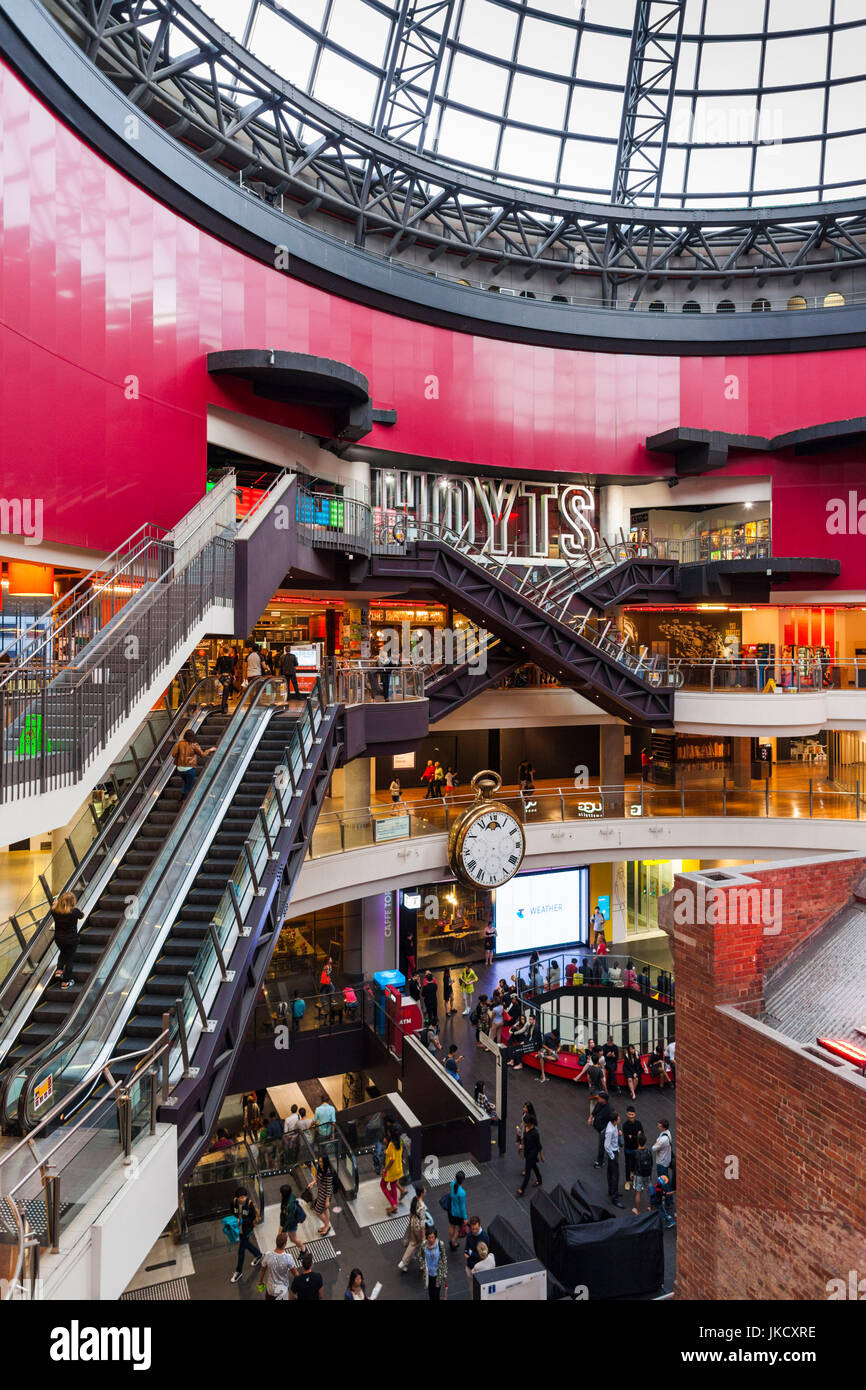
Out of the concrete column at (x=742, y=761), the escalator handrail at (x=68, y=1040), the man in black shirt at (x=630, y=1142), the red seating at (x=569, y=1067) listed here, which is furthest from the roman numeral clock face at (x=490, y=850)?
the escalator handrail at (x=68, y=1040)

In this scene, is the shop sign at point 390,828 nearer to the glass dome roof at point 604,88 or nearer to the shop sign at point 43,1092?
the shop sign at point 43,1092

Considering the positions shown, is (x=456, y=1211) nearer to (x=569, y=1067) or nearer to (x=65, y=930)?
(x=569, y=1067)

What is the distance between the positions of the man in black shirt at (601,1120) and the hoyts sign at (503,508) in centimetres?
1646

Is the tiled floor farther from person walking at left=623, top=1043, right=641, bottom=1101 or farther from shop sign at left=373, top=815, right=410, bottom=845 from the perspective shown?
shop sign at left=373, top=815, right=410, bottom=845

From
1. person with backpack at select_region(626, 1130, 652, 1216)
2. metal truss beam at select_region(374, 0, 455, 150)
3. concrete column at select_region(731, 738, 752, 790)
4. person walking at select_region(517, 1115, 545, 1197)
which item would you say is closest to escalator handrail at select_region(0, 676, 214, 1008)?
person walking at select_region(517, 1115, 545, 1197)

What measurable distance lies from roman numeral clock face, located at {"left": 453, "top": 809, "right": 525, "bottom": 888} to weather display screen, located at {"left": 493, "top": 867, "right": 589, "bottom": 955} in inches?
205

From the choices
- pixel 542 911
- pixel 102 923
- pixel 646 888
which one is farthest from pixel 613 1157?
pixel 646 888

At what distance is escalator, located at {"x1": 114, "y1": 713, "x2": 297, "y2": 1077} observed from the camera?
893cm

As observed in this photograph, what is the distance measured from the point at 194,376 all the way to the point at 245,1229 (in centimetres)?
1759

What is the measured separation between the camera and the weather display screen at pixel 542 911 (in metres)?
27.6

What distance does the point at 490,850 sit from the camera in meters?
21.8

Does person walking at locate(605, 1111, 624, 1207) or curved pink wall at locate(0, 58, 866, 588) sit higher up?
curved pink wall at locate(0, 58, 866, 588)

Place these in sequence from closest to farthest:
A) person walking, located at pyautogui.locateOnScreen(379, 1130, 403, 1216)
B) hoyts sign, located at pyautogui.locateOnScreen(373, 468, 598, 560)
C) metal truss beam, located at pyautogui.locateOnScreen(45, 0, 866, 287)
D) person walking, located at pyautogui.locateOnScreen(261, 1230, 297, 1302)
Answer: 1. person walking, located at pyautogui.locateOnScreen(261, 1230, 297, 1302)
2. person walking, located at pyautogui.locateOnScreen(379, 1130, 403, 1216)
3. metal truss beam, located at pyautogui.locateOnScreen(45, 0, 866, 287)
4. hoyts sign, located at pyautogui.locateOnScreen(373, 468, 598, 560)

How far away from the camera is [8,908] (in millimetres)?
13062
